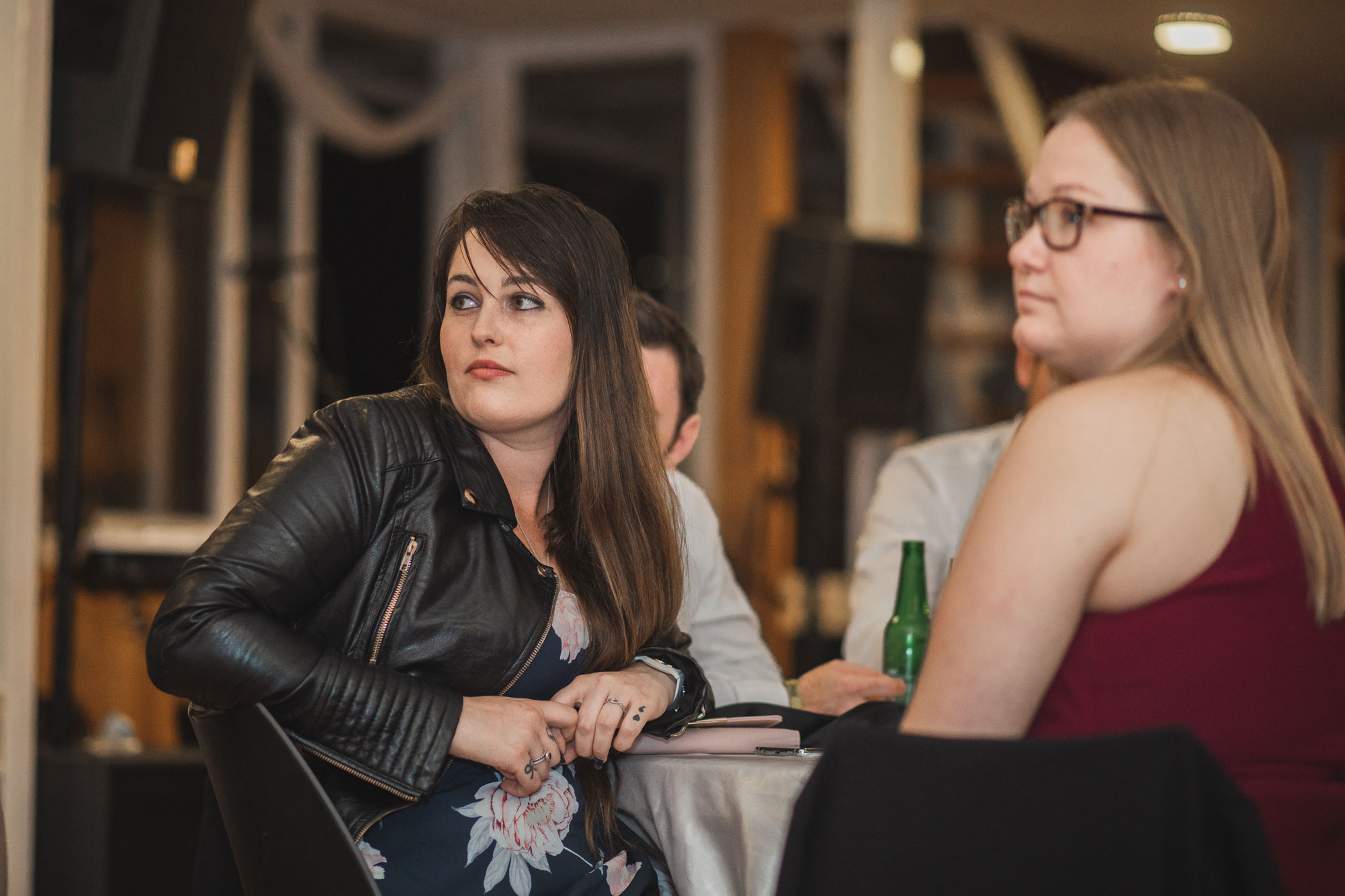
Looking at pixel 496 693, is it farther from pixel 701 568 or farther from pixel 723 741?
pixel 701 568

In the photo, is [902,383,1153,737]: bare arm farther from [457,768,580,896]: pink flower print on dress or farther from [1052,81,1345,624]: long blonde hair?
[457,768,580,896]: pink flower print on dress

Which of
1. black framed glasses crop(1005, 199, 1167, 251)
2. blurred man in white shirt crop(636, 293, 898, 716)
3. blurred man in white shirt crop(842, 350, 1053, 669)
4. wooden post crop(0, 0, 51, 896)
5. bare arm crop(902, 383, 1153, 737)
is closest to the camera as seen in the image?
bare arm crop(902, 383, 1153, 737)

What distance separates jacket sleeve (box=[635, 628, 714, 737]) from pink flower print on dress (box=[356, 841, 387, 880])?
363mm

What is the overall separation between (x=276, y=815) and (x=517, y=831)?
0.31 m

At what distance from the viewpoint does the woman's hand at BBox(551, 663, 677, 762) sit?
1659mm

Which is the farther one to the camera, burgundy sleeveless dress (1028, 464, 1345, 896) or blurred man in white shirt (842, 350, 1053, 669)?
blurred man in white shirt (842, 350, 1053, 669)

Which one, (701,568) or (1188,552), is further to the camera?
(701,568)

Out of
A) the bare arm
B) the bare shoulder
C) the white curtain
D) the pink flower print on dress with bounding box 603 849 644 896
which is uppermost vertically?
the white curtain

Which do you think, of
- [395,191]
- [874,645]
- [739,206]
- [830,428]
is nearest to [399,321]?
[395,191]

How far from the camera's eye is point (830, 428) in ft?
19.1

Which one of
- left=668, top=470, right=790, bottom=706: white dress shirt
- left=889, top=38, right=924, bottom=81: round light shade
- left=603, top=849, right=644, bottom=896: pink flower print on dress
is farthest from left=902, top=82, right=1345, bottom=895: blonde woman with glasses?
left=889, top=38, right=924, bottom=81: round light shade

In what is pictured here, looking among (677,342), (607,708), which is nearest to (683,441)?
(677,342)

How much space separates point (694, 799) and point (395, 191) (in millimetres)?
6821

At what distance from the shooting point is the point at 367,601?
162 cm
